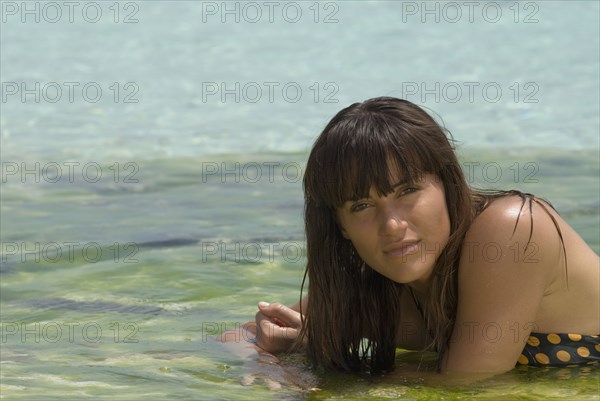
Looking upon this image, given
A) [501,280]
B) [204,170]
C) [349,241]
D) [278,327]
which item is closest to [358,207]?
[349,241]

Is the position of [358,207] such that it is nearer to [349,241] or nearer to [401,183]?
[401,183]

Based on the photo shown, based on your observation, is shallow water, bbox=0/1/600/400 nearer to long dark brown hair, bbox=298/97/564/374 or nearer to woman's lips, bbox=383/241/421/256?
long dark brown hair, bbox=298/97/564/374

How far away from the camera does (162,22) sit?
1366 centimetres

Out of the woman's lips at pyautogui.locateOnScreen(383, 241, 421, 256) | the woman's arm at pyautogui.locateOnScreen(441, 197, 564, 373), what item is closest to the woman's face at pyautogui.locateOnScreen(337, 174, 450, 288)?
the woman's lips at pyautogui.locateOnScreen(383, 241, 421, 256)

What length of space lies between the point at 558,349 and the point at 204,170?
4.61 m

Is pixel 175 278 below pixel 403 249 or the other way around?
below

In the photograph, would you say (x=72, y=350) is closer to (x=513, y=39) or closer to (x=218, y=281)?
(x=218, y=281)

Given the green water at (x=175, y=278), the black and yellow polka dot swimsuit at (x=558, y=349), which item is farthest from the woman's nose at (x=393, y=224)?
the black and yellow polka dot swimsuit at (x=558, y=349)

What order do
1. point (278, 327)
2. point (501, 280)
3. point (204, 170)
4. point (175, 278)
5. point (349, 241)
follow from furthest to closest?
point (204, 170) → point (175, 278) → point (278, 327) → point (349, 241) → point (501, 280)

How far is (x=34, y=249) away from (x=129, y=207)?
1.05 meters

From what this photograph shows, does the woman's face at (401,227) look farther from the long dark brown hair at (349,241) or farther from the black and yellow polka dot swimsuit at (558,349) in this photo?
the black and yellow polka dot swimsuit at (558,349)

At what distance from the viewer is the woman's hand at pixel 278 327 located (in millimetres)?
3846

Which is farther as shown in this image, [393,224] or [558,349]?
[558,349]

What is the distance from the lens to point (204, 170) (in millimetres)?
7836
